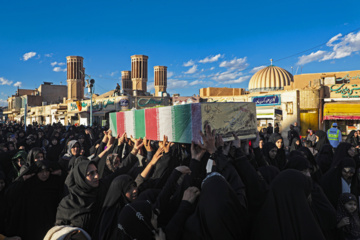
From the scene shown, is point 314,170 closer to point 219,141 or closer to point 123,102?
point 219,141

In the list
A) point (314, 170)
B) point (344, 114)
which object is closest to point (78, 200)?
point (314, 170)

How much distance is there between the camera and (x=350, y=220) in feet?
9.11

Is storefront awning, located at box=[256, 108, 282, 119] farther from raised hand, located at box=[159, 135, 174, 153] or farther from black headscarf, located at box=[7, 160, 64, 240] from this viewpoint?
black headscarf, located at box=[7, 160, 64, 240]

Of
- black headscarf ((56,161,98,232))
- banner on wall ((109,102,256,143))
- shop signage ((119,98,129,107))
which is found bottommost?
black headscarf ((56,161,98,232))

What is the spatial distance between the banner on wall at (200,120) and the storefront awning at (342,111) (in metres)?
16.4

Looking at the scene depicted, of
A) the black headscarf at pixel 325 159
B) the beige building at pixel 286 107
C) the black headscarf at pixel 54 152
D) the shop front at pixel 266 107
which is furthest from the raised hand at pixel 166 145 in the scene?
the shop front at pixel 266 107

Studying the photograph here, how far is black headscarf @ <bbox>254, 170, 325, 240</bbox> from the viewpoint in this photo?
1.67 meters

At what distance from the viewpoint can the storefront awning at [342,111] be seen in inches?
664

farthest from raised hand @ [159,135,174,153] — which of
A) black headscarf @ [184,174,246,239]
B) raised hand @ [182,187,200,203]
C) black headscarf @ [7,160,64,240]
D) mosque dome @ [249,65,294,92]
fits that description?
mosque dome @ [249,65,294,92]

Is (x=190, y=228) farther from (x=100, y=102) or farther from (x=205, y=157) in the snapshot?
(x=100, y=102)

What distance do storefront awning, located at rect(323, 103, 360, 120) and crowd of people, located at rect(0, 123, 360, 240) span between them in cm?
1559

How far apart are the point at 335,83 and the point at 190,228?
20.2 meters

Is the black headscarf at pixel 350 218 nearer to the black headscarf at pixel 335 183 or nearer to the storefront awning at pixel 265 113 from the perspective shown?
the black headscarf at pixel 335 183

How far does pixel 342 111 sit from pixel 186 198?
1849cm
